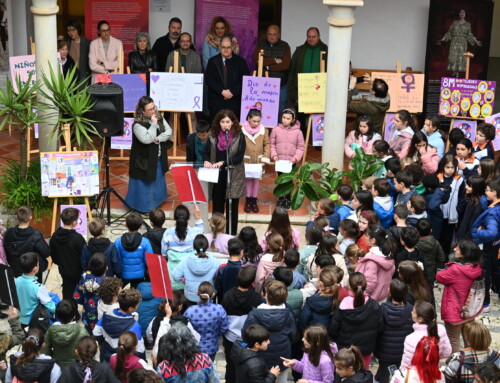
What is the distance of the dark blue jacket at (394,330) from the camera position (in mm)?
8195

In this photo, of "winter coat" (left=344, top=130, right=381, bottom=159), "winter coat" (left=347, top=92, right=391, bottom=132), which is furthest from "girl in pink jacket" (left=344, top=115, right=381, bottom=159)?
"winter coat" (left=347, top=92, right=391, bottom=132)

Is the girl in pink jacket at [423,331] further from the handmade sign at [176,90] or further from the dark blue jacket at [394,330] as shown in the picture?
the handmade sign at [176,90]

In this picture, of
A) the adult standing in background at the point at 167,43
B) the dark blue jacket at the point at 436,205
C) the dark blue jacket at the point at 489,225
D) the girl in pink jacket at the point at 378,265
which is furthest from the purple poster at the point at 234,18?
the girl in pink jacket at the point at 378,265

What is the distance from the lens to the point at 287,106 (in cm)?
1532

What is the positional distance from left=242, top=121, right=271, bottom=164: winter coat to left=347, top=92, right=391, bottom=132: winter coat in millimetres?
1556

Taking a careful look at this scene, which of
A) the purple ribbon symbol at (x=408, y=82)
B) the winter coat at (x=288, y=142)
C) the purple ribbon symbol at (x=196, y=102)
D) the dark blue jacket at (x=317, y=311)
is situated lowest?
the dark blue jacket at (x=317, y=311)

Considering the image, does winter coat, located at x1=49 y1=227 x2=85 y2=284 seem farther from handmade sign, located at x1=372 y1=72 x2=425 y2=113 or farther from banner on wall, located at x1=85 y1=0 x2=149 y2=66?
banner on wall, located at x1=85 y1=0 x2=149 y2=66

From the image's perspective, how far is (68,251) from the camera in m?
9.52

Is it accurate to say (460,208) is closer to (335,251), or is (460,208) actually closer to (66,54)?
(335,251)

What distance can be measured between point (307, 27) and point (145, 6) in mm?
2724

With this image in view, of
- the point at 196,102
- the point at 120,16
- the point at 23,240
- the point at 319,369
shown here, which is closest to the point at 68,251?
the point at 23,240

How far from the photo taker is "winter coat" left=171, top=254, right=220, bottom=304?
8766 millimetres

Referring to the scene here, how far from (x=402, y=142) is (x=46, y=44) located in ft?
15.3

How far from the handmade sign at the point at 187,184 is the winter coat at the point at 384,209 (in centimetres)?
187
